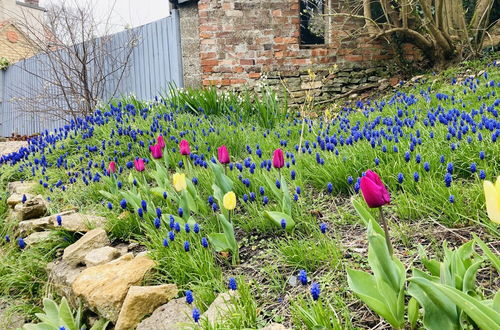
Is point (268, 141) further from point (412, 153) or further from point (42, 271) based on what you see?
point (42, 271)

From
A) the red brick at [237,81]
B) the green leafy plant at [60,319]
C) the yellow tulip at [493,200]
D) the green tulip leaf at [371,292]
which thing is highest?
the red brick at [237,81]

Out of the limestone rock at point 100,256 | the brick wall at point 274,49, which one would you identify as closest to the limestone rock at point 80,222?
the limestone rock at point 100,256

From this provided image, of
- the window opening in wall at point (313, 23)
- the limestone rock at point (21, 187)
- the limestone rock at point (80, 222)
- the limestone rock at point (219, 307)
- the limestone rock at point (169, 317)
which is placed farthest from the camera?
the window opening in wall at point (313, 23)

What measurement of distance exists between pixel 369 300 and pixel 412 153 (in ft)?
4.90

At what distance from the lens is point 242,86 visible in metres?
7.79

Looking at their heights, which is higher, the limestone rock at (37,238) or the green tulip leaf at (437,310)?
the green tulip leaf at (437,310)

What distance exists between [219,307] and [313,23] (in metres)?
7.94

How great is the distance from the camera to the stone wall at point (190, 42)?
7691mm

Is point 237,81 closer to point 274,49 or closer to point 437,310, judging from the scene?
A: point 274,49

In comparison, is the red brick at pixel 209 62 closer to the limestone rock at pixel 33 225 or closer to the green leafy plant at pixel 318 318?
the limestone rock at pixel 33 225

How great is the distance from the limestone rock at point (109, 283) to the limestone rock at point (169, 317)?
25 cm

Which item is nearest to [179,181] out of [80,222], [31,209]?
[80,222]

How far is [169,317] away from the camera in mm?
1731

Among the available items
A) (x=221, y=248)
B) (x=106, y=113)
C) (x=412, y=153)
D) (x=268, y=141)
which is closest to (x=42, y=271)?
(x=221, y=248)
